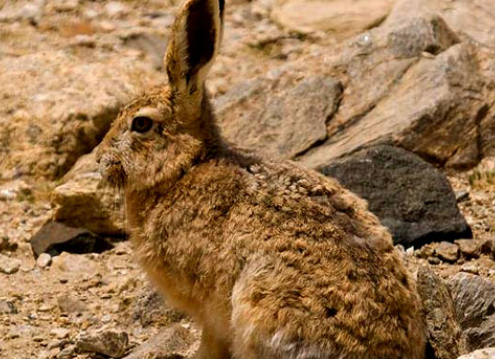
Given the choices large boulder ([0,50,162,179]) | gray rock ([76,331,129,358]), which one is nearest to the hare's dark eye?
gray rock ([76,331,129,358])

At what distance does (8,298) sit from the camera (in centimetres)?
800

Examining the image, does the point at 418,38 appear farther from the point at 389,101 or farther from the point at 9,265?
the point at 9,265

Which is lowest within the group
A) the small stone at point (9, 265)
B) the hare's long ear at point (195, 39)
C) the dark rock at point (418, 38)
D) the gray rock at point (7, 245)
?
the gray rock at point (7, 245)

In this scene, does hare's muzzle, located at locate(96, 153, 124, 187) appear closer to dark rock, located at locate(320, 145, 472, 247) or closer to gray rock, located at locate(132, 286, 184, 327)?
gray rock, located at locate(132, 286, 184, 327)

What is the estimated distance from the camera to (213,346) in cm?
621

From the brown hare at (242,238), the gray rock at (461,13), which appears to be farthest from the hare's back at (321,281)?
the gray rock at (461,13)

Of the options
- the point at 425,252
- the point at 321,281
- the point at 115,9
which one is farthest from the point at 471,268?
the point at 115,9

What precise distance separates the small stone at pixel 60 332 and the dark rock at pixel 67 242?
115cm

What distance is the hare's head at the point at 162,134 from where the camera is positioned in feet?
20.7

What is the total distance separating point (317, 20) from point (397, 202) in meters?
3.94

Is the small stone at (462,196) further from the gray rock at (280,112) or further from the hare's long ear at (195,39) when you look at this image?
the hare's long ear at (195,39)

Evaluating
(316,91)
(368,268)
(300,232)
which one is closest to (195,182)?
(300,232)

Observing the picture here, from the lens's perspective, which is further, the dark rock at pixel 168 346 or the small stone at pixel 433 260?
the small stone at pixel 433 260

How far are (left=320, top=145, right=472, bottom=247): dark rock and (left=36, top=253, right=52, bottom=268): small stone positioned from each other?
2130mm
